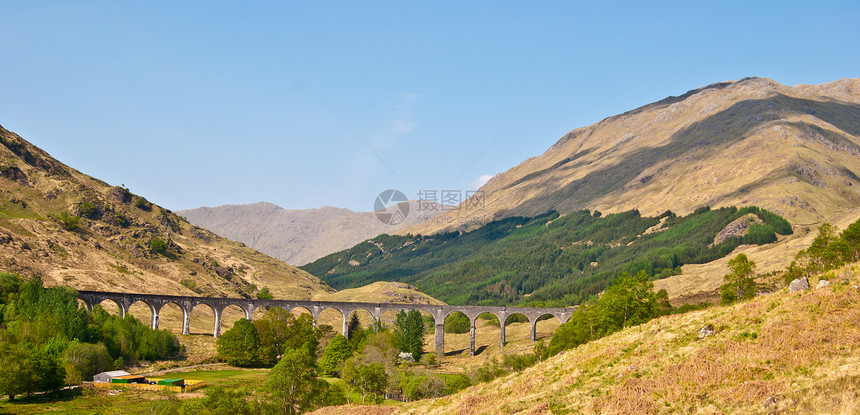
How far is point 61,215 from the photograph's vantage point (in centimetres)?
15262

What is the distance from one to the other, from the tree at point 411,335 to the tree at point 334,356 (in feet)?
60.7

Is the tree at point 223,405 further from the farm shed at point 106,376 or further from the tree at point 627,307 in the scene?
the tree at point 627,307

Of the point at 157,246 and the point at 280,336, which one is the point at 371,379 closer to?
the point at 280,336

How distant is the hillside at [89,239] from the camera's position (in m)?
128

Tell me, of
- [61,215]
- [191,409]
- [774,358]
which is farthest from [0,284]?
[774,358]

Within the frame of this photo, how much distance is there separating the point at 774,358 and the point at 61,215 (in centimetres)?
17112

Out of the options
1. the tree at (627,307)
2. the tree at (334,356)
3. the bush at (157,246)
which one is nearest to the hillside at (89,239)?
the bush at (157,246)

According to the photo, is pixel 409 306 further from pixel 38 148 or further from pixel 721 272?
pixel 38 148

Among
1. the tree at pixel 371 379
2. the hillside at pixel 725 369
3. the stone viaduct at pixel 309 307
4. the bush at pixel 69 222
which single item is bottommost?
the tree at pixel 371 379

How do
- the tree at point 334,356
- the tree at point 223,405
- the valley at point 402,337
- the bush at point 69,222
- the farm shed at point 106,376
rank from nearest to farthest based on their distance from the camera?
1. the valley at point 402,337
2. the tree at point 223,405
3. the farm shed at point 106,376
4. the tree at point 334,356
5. the bush at point 69,222

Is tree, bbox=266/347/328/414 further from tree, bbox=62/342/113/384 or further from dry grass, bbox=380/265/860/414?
tree, bbox=62/342/113/384

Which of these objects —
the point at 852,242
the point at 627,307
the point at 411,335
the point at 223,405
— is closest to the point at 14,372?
the point at 223,405

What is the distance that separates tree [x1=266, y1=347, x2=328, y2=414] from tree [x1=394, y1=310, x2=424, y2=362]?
190 feet

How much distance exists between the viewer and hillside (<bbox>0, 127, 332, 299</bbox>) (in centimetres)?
12850
